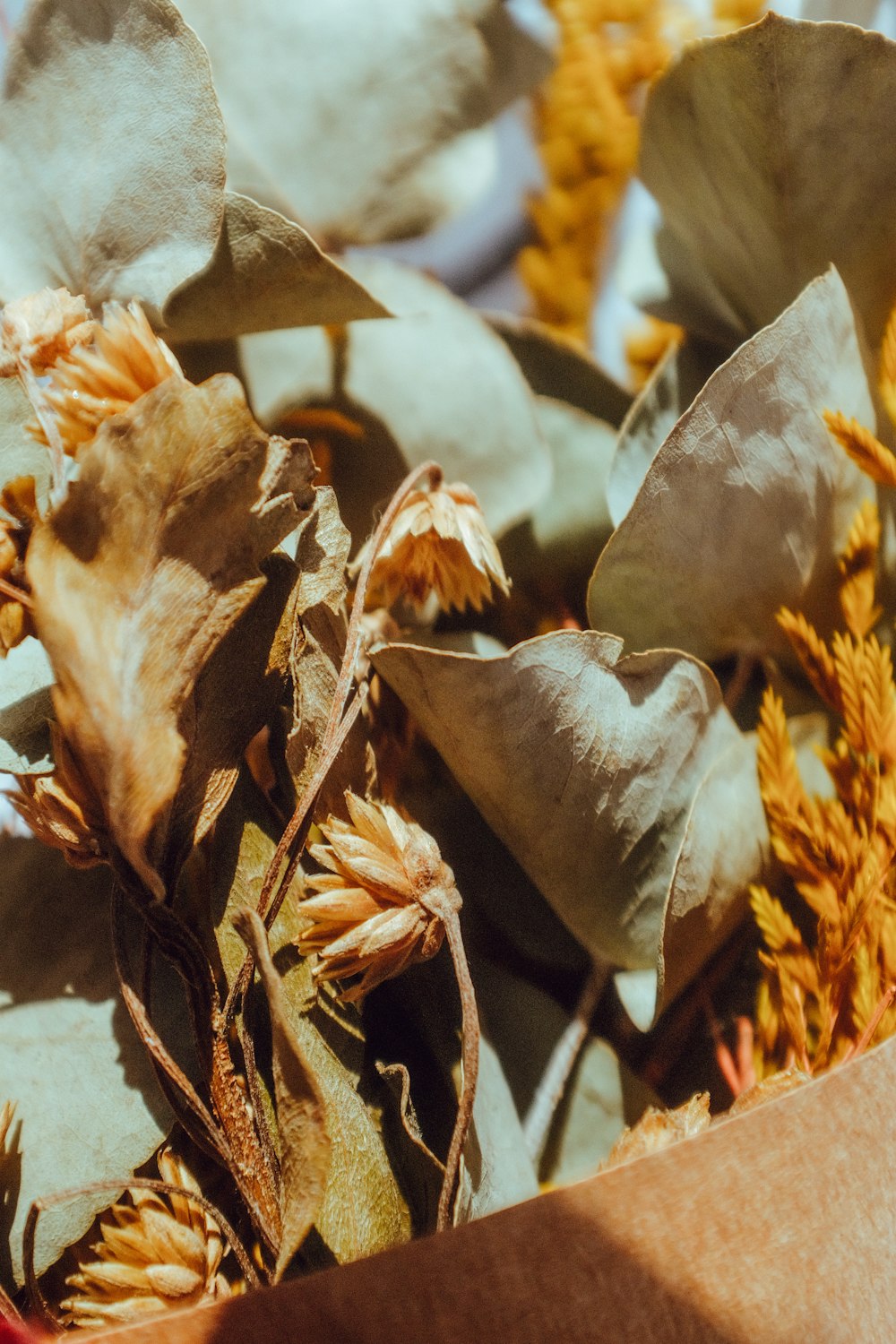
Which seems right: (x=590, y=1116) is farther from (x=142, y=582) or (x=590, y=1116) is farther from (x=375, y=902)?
(x=142, y=582)

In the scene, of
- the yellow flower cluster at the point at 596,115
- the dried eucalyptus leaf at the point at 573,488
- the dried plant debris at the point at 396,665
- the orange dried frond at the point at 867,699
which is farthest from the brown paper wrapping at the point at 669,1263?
the yellow flower cluster at the point at 596,115

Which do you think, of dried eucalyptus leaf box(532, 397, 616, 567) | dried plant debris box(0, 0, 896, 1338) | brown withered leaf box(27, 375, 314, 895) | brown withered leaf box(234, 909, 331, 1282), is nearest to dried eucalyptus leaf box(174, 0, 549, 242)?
dried plant debris box(0, 0, 896, 1338)

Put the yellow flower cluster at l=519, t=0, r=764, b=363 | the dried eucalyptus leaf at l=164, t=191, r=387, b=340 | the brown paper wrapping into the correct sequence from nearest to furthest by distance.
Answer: the brown paper wrapping → the dried eucalyptus leaf at l=164, t=191, r=387, b=340 → the yellow flower cluster at l=519, t=0, r=764, b=363

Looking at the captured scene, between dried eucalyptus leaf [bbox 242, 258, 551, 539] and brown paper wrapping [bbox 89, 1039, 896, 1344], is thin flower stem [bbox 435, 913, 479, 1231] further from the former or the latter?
dried eucalyptus leaf [bbox 242, 258, 551, 539]

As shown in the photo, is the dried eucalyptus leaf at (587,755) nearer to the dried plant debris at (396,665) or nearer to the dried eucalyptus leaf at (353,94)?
the dried plant debris at (396,665)

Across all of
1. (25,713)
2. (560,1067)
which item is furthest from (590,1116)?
(25,713)
